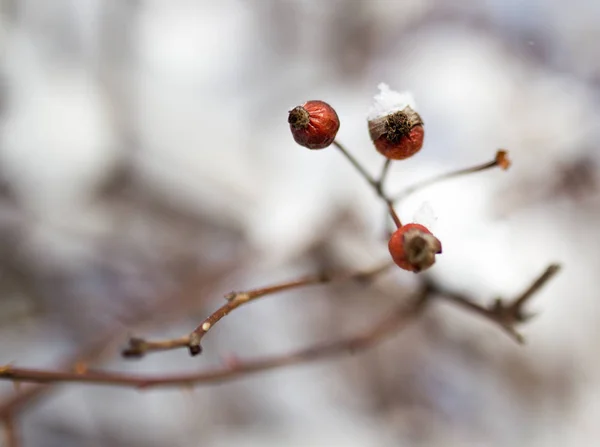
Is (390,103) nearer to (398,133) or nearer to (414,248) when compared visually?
(398,133)

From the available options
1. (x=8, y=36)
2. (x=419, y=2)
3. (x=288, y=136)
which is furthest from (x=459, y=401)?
(x=8, y=36)

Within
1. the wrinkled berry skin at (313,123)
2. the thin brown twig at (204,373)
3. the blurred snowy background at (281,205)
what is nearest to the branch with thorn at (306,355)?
the thin brown twig at (204,373)

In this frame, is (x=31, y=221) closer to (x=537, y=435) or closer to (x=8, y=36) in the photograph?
(x=8, y=36)

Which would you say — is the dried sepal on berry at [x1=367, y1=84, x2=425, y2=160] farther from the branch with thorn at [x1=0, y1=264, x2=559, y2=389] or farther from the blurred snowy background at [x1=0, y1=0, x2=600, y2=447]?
the blurred snowy background at [x1=0, y1=0, x2=600, y2=447]

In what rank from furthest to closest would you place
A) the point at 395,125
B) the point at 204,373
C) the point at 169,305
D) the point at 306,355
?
the point at 169,305 → the point at 306,355 → the point at 204,373 → the point at 395,125

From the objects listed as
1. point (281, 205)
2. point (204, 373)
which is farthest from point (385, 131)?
point (281, 205)

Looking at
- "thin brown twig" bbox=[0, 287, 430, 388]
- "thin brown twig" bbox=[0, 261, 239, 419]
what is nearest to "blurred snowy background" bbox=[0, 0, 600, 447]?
"thin brown twig" bbox=[0, 261, 239, 419]

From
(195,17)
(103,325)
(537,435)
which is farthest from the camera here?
(195,17)
